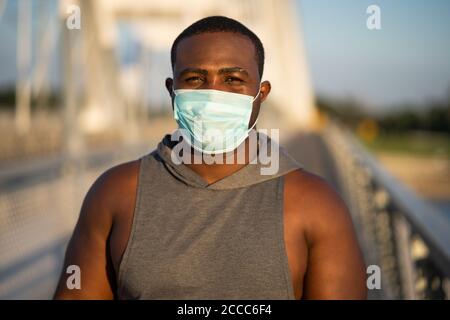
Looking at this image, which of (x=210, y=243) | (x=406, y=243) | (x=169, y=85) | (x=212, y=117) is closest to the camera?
(x=210, y=243)

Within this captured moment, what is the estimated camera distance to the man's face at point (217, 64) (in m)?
2.13

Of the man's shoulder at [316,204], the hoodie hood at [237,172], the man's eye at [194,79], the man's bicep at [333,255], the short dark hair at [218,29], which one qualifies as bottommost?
the man's bicep at [333,255]

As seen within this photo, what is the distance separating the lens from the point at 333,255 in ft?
6.44

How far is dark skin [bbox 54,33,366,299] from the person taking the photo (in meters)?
1.97

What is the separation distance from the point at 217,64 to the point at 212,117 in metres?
0.22

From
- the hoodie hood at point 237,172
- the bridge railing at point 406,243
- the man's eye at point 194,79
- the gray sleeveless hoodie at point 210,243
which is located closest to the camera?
the gray sleeveless hoodie at point 210,243

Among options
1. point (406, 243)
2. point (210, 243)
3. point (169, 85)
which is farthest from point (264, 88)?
A: point (406, 243)

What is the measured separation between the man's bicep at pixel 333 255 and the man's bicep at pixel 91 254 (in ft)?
2.12

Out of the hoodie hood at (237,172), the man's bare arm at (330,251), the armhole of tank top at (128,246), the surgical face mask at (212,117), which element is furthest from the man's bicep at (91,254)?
the man's bare arm at (330,251)

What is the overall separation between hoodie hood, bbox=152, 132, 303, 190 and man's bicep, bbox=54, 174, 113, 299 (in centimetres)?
22

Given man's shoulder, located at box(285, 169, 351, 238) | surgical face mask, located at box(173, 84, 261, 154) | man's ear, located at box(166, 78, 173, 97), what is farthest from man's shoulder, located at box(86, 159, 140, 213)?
man's shoulder, located at box(285, 169, 351, 238)

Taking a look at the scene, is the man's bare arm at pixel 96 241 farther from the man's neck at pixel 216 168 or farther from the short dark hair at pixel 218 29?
the short dark hair at pixel 218 29

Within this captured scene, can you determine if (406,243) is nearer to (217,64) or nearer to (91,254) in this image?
(217,64)

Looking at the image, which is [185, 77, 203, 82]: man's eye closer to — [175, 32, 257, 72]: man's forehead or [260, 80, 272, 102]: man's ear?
[175, 32, 257, 72]: man's forehead
